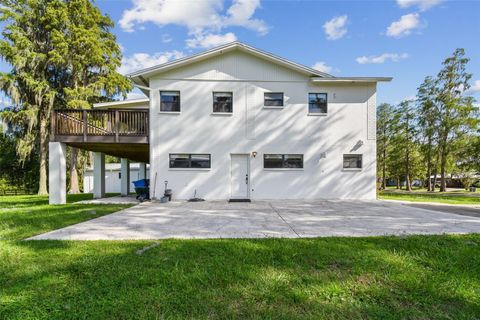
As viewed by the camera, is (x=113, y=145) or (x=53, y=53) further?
(x=53, y=53)

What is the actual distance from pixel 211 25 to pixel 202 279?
1464 cm

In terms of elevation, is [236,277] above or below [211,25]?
below

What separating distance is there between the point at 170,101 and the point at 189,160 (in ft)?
9.43

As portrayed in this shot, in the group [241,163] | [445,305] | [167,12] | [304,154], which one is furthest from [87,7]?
[445,305]

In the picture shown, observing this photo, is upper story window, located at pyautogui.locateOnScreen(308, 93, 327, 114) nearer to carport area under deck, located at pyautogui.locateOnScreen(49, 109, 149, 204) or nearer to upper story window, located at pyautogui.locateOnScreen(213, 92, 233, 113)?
upper story window, located at pyautogui.locateOnScreen(213, 92, 233, 113)

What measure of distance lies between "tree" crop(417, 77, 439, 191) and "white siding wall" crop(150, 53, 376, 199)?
17415 millimetres

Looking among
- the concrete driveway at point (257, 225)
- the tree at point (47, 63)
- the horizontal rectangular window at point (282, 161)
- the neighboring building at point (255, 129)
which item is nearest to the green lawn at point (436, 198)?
the neighboring building at point (255, 129)

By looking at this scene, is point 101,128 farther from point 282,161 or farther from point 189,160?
point 282,161

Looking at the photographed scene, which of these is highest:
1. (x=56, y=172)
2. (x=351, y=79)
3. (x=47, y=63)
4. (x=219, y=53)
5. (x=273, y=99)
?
(x=47, y=63)

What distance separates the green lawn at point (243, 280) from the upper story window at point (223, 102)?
821cm

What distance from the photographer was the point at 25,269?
10.8 ft

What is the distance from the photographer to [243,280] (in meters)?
3.00

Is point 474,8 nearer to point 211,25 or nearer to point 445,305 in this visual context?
point 211,25

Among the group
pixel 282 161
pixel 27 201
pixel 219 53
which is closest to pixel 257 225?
pixel 282 161
